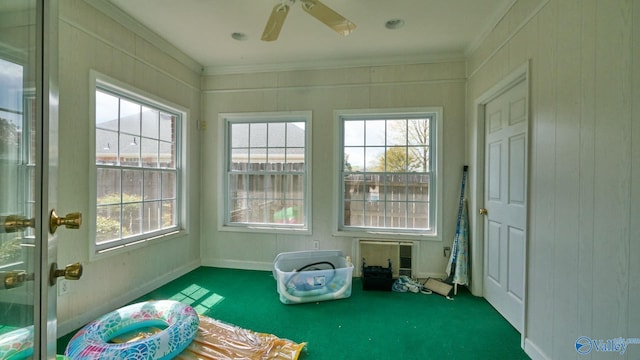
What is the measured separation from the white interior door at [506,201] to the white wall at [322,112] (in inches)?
18.3

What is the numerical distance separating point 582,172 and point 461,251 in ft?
5.57

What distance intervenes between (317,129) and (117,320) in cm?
264

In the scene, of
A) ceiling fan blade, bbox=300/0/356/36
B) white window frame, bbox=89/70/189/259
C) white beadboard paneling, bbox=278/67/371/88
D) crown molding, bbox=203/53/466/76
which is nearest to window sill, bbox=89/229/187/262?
white window frame, bbox=89/70/189/259

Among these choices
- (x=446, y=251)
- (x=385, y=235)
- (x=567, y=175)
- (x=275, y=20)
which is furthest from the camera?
(x=385, y=235)

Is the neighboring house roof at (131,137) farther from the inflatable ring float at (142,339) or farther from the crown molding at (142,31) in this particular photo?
the inflatable ring float at (142,339)

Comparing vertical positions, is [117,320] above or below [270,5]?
below

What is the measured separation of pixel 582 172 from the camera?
1.40 m

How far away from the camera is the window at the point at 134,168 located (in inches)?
93.3

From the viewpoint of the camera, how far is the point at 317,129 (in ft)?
11.1

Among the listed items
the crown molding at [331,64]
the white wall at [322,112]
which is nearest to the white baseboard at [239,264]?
the white wall at [322,112]

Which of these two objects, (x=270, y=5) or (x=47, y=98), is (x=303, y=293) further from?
(x=270, y=5)

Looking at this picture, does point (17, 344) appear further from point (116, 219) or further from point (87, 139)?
point (116, 219)

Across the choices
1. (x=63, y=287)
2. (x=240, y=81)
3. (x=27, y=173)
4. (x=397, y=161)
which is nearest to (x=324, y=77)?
(x=240, y=81)

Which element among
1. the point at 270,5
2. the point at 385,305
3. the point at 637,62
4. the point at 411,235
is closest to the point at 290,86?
the point at 270,5
